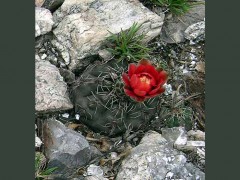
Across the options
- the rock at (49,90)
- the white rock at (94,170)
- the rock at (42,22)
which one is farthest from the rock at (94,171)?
the rock at (42,22)

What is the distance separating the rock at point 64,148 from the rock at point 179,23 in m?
1.05

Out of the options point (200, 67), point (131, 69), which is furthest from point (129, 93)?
point (200, 67)

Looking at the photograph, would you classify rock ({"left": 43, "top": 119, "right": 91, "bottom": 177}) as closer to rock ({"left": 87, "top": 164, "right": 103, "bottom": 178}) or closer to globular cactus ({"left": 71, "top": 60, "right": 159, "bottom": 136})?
rock ({"left": 87, "top": 164, "right": 103, "bottom": 178})

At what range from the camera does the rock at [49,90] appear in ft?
16.7

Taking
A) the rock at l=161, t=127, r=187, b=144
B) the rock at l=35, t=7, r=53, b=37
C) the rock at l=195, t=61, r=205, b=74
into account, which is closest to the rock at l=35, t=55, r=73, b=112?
the rock at l=35, t=7, r=53, b=37

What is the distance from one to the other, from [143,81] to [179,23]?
0.98 metres

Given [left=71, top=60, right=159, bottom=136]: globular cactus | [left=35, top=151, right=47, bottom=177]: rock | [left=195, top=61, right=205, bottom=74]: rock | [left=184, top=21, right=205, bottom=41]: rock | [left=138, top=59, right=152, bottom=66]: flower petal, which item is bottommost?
[left=35, top=151, right=47, bottom=177]: rock

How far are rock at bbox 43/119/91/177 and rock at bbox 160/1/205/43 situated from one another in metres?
1.05

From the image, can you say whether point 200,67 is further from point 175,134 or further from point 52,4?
point 52,4

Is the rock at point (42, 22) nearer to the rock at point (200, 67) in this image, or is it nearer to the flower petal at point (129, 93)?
the flower petal at point (129, 93)

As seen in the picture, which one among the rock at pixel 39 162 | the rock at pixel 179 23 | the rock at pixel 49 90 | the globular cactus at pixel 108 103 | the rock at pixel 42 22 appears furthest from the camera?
the rock at pixel 179 23

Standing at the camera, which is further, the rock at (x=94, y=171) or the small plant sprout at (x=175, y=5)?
the small plant sprout at (x=175, y=5)

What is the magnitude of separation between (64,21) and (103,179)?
1161 mm

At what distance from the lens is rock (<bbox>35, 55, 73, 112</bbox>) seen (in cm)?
510
